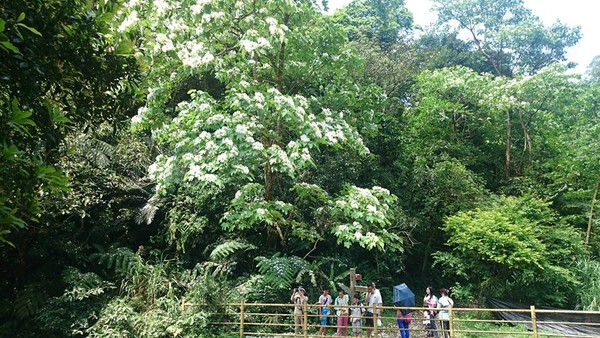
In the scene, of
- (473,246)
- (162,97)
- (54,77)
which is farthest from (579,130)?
(54,77)

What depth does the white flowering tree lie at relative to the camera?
7348 millimetres

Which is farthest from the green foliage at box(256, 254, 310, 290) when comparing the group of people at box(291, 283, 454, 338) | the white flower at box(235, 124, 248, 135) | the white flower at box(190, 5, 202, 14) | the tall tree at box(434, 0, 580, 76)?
the tall tree at box(434, 0, 580, 76)

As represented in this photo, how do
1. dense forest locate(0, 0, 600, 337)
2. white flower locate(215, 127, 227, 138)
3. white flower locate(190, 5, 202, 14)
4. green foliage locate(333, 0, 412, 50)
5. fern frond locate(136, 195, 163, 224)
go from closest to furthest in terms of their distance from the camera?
dense forest locate(0, 0, 600, 337), white flower locate(190, 5, 202, 14), white flower locate(215, 127, 227, 138), fern frond locate(136, 195, 163, 224), green foliage locate(333, 0, 412, 50)

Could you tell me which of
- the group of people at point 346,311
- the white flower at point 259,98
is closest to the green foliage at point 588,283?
the group of people at point 346,311

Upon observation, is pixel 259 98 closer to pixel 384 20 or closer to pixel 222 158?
pixel 222 158

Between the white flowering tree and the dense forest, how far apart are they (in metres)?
0.04

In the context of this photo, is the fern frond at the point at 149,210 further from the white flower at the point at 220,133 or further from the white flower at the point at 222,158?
the white flower at the point at 222,158

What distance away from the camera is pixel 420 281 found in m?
13.7

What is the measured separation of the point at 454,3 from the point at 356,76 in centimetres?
1210

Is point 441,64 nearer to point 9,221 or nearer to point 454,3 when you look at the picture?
point 454,3

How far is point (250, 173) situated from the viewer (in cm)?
744

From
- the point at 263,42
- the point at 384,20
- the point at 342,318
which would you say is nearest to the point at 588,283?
the point at 342,318

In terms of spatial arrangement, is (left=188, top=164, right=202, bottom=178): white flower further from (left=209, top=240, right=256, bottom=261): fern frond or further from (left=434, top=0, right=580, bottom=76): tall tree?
(left=434, top=0, right=580, bottom=76): tall tree

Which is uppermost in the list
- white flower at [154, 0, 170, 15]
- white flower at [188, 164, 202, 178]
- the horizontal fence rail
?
white flower at [154, 0, 170, 15]
